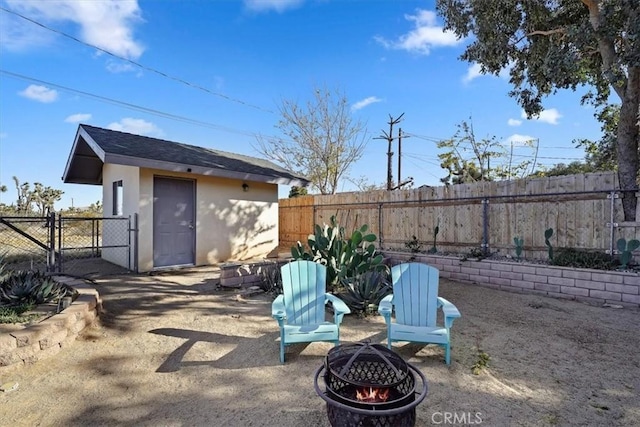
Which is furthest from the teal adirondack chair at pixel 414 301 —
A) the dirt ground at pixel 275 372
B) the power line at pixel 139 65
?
the power line at pixel 139 65

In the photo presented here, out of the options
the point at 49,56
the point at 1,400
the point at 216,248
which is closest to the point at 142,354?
the point at 1,400

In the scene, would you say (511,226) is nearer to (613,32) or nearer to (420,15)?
(613,32)

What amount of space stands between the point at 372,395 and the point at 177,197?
7170mm

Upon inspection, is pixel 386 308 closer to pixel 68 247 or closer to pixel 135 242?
pixel 135 242

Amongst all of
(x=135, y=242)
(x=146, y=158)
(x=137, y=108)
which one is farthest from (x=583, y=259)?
(x=137, y=108)

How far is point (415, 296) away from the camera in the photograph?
3502 millimetres

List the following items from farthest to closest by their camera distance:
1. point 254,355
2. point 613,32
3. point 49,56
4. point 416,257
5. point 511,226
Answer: point 49,56
point 416,257
point 511,226
point 613,32
point 254,355

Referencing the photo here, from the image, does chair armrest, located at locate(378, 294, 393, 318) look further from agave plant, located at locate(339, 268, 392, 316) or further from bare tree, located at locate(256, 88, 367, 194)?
bare tree, located at locate(256, 88, 367, 194)

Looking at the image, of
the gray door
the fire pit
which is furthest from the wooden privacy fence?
the fire pit

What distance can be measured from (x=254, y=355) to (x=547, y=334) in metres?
3.31

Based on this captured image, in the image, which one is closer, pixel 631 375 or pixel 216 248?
pixel 631 375

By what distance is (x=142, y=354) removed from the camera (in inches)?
130

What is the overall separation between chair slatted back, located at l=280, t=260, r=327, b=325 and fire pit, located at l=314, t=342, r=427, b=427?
1.19 meters

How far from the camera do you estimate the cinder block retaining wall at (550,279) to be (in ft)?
16.4
